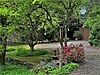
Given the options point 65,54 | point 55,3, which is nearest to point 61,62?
point 65,54

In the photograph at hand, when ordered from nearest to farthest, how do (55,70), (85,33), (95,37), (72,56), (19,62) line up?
(55,70) < (72,56) < (19,62) < (95,37) < (85,33)

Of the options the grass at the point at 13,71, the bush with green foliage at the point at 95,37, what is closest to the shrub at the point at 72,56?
the grass at the point at 13,71

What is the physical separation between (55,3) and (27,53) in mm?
7158

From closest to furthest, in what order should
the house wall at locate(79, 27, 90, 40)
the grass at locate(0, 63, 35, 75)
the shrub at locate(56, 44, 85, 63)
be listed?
1. the grass at locate(0, 63, 35, 75)
2. the shrub at locate(56, 44, 85, 63)
3. the house wall at locate(79, 27, 90, 40)

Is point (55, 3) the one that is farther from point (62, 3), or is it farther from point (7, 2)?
point (7, 2)

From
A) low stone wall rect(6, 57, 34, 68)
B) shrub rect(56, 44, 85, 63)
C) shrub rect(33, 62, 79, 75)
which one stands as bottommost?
low stone wall rect(6, 57, 34, 68)

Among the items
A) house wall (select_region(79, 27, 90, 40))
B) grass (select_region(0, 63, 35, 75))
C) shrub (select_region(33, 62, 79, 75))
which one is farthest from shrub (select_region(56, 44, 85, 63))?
house wall (select_region(79, 27, 90, 40))

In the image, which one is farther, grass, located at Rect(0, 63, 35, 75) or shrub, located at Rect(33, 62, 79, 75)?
grass, located at Rect(0, 63, 35, 75)

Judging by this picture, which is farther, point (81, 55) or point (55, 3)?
point (81, 55)

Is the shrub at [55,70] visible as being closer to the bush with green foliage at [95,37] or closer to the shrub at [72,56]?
the shrub at [72,56]

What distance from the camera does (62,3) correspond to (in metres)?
10.9

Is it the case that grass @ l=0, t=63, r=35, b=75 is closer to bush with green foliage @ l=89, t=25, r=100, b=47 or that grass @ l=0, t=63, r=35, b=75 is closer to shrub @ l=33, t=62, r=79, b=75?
shrub @ l=33, t=62, r=79, b=75

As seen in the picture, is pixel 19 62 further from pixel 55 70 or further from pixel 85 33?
pixel 85 33

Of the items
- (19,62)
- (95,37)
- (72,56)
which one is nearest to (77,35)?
(95,37)
